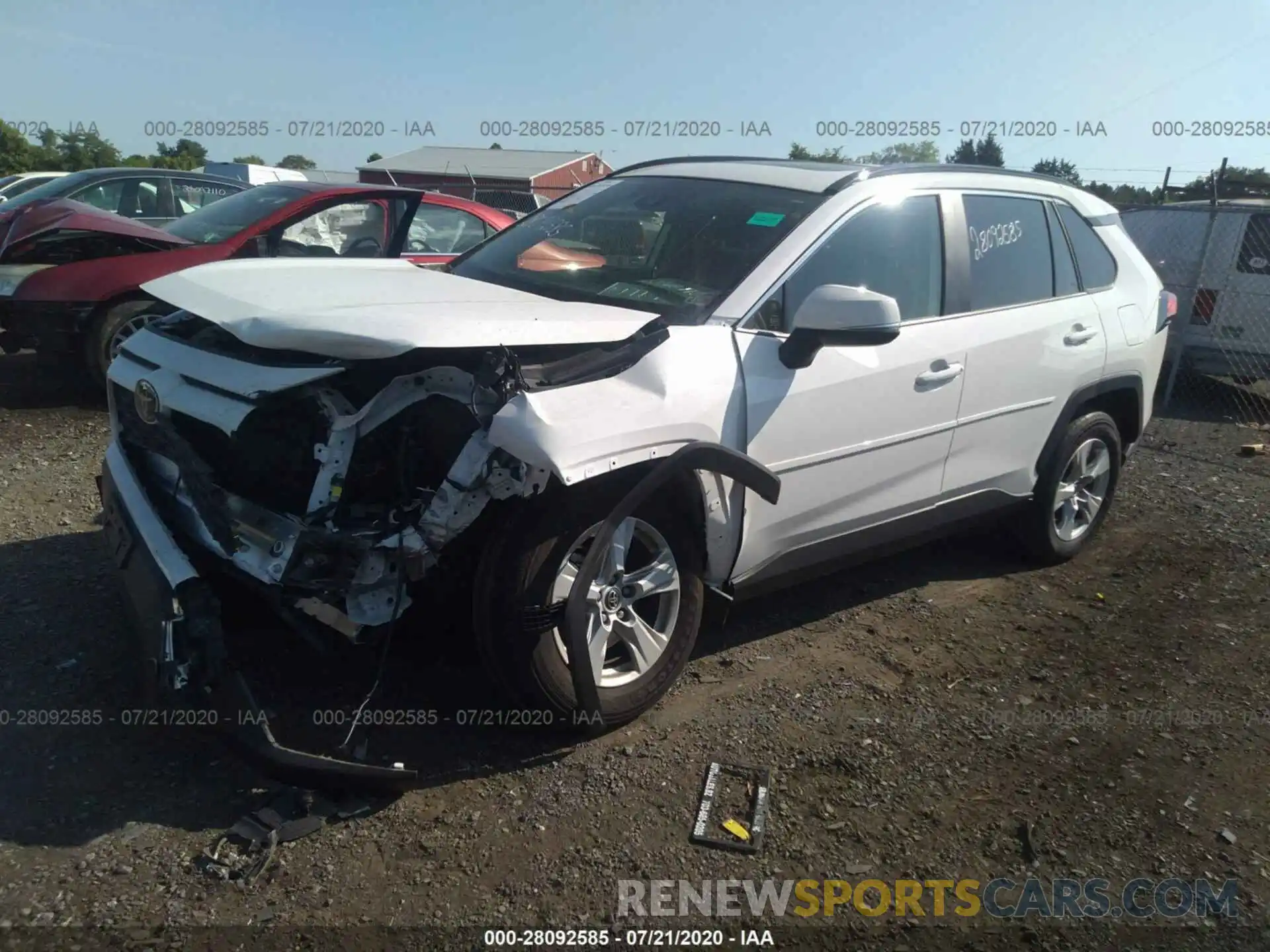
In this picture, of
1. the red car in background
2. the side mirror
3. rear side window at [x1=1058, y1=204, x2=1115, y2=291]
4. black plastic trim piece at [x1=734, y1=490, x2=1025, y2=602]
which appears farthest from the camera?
the red car in background

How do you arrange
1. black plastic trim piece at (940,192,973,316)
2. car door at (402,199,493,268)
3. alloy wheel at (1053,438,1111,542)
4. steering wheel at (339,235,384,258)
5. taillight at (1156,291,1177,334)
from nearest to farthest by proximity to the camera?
black plastic trim piece at (940,192,973,316) < alloy wheel at (1053,438,1111,542) < taillight at (1156,291,1177,334) < steering wheel at (339,235,384,258) < car door at (402,199,493,268)

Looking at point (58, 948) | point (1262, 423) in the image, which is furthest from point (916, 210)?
point (1262, 423)

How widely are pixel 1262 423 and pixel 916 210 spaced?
7.13 meters

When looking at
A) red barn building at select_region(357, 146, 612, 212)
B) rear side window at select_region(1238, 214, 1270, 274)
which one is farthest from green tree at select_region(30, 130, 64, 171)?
rear side window at select_region(1238, 214, 1270, 274)

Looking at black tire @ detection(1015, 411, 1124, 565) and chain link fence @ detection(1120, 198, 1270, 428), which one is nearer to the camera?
black tire @ detection(1015, 411, 1124, 565)

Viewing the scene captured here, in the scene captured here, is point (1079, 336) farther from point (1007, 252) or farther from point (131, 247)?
point (131, 247)

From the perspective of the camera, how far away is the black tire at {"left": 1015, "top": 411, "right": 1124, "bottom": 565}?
4680mm

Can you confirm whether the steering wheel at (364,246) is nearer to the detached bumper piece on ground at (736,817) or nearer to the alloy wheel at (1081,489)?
the alloy wheel at (1081,489)

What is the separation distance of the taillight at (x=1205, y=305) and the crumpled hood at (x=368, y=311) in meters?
8.42

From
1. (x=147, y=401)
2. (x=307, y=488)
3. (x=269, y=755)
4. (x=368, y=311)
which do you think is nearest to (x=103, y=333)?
(x=147, y=401)

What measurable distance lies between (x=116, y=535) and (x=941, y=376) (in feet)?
10.1

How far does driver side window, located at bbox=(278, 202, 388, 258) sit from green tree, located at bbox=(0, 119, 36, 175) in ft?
144

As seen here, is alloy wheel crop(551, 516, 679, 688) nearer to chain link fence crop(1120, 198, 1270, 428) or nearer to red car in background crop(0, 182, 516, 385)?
red car in background crop(0, 182, 516, 385)

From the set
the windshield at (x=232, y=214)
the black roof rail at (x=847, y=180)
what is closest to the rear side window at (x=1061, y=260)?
the black roof rail at (x=847, y=180)
